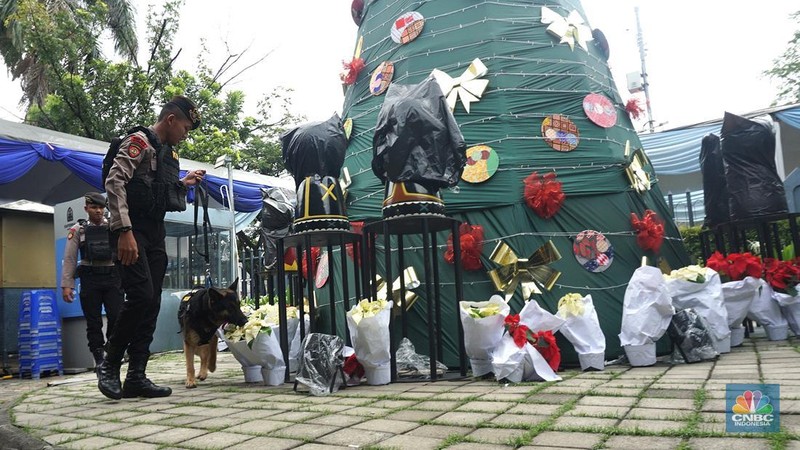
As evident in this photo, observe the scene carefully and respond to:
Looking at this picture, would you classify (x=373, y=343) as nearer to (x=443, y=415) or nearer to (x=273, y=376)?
(x=273, y=376)

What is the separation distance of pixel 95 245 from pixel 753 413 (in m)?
5.56

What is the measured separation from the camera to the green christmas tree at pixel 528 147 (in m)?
A: 5.13

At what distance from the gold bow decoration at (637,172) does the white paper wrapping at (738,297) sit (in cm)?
125

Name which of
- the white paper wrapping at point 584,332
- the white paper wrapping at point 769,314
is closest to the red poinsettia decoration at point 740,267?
the white paper wrapping at point 769,314

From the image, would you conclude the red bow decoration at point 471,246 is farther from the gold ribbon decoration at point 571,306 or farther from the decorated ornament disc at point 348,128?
the decorated ornament disc at point 348,128

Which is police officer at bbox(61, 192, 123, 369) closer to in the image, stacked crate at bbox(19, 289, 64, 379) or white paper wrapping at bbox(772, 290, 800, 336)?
stacked crate at bbox(19, 289, 64, 379)

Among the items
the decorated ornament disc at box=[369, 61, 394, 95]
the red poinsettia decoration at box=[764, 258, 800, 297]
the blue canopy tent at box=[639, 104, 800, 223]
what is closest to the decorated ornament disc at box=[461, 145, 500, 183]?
the decorated ornament disc at box=[369, 61, 394, 95]

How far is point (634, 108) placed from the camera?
20.5 ft

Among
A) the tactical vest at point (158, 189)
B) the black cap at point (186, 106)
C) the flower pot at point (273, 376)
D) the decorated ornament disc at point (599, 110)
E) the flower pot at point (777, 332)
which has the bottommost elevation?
the flower pot at point (777, 332)

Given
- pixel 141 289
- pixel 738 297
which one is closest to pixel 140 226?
pixel 141 289

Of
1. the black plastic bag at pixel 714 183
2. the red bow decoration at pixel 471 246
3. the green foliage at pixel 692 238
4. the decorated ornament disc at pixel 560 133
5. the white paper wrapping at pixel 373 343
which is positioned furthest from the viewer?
the green foliage at pixel 692 238

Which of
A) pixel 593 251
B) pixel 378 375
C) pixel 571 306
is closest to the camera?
pixel 378 375

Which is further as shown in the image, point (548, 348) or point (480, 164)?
point (480, 164)

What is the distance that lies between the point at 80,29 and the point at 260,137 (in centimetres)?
700
